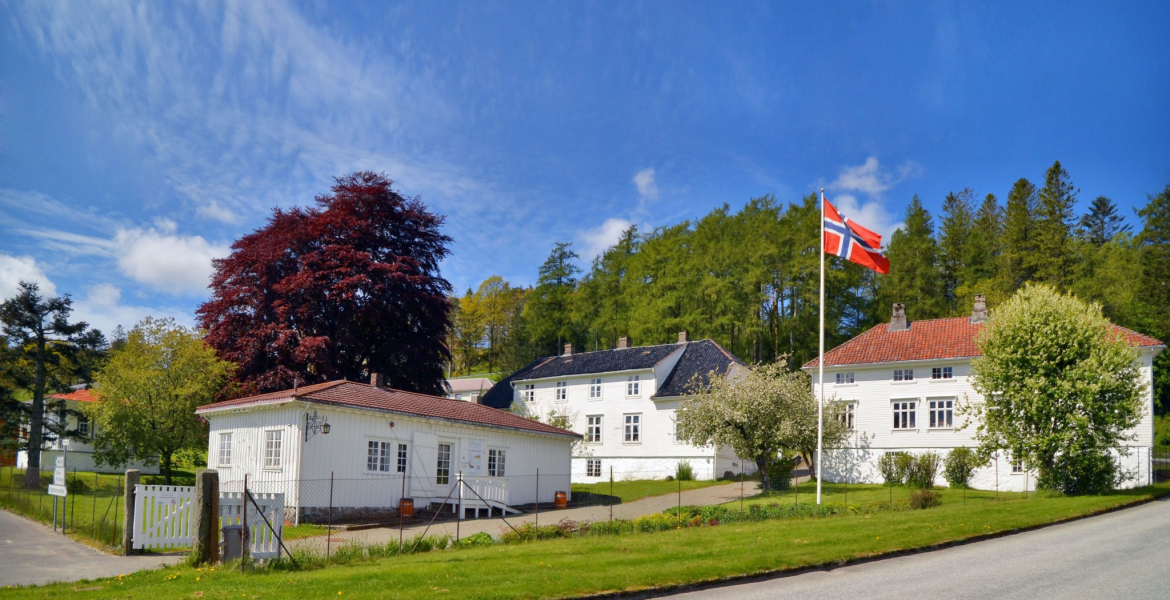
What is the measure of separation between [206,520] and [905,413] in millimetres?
31679

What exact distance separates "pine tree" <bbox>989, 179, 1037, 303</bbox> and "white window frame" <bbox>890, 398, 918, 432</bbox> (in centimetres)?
1604

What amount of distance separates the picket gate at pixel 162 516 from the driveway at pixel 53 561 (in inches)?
20.1

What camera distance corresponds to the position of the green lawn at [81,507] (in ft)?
60.1

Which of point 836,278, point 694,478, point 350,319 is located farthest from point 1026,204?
point 350,319

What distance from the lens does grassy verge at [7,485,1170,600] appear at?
39.8 ft

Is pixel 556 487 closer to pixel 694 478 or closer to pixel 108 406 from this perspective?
pixel 694 478

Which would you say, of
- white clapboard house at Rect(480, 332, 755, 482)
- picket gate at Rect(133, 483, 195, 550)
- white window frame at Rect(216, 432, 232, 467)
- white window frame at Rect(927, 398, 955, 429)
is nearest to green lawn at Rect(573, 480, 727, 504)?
white clapboard house at Rect(480, 332, 755, 482)

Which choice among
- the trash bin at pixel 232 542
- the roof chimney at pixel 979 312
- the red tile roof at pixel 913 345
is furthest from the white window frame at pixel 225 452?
the roof chimney at pixel 979 312

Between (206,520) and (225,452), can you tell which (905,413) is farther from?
(206,520)

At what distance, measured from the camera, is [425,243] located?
138ft

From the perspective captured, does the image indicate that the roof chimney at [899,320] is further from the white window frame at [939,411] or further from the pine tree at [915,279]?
the pine tree at [915,279]

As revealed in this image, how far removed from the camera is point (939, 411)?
36.8 meters

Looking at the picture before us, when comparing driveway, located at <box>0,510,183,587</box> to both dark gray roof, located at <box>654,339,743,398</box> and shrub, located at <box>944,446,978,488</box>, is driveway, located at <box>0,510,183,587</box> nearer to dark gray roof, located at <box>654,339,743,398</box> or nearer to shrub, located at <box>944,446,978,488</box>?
dark gray roof, located at <box>654,339,743,398</box>

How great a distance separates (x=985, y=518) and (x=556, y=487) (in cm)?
1644
